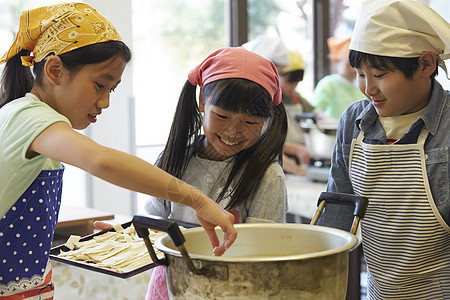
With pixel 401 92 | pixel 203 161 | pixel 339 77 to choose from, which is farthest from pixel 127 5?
pixel 401 92

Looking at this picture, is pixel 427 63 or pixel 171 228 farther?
pixel 427 63

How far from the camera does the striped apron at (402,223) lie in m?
1.01

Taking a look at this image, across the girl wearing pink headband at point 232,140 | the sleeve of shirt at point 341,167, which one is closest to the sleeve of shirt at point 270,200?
the girl wearing pink headband at point 232,140

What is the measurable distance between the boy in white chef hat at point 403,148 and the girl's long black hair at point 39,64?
0.45 m

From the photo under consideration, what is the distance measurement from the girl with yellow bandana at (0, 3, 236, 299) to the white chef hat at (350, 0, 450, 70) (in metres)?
0.45

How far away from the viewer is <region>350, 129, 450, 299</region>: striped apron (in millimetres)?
1011

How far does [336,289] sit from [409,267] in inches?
16.4

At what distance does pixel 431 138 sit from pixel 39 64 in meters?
0.72

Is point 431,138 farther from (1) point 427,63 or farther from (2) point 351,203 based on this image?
(2) point 351,203

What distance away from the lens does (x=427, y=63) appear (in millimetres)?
1004

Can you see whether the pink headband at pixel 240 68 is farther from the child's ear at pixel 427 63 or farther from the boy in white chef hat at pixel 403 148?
the child's ear at pixel 427 63

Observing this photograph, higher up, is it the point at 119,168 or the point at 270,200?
the point at 119,168

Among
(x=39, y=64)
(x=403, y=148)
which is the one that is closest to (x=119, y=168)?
(x=39, y=64)

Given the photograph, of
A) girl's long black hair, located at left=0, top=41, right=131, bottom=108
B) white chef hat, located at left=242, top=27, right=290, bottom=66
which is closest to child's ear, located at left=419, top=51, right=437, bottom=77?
girl's long black hair, located at left=0, top=41, right=131, bottom=108
